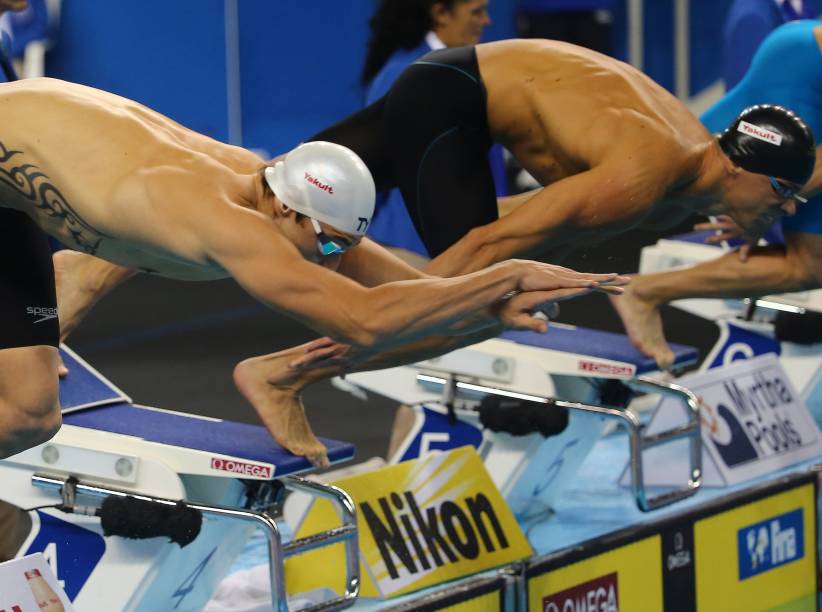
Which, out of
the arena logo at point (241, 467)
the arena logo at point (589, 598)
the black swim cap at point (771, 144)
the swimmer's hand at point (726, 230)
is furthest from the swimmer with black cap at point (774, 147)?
the arena logo at point (241, 467)

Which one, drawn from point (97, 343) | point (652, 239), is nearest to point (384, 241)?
point (652, 239)

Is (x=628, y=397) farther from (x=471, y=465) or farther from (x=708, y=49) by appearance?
(x=708, y=49)

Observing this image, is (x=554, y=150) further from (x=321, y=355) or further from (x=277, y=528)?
(x=277, y=528)

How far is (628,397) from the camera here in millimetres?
5082

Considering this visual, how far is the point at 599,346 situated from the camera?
16.8ft

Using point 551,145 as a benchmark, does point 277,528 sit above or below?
below

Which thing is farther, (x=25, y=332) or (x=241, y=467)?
(x=241, y=467)

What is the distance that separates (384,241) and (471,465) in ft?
4.42

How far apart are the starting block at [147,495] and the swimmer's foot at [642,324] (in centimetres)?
136

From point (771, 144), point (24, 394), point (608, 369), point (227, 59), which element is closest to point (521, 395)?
point (608, 369)

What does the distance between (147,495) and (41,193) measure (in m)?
0.89

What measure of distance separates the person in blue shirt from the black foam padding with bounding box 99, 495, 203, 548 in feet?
5.79

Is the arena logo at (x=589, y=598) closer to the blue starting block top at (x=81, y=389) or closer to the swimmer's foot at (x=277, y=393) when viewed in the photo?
the swimmer's foot at (x=277, y=393)

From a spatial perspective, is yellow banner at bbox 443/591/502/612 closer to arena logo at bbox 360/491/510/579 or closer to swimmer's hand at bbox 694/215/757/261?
arena logo at bbox 360/491/510/579
